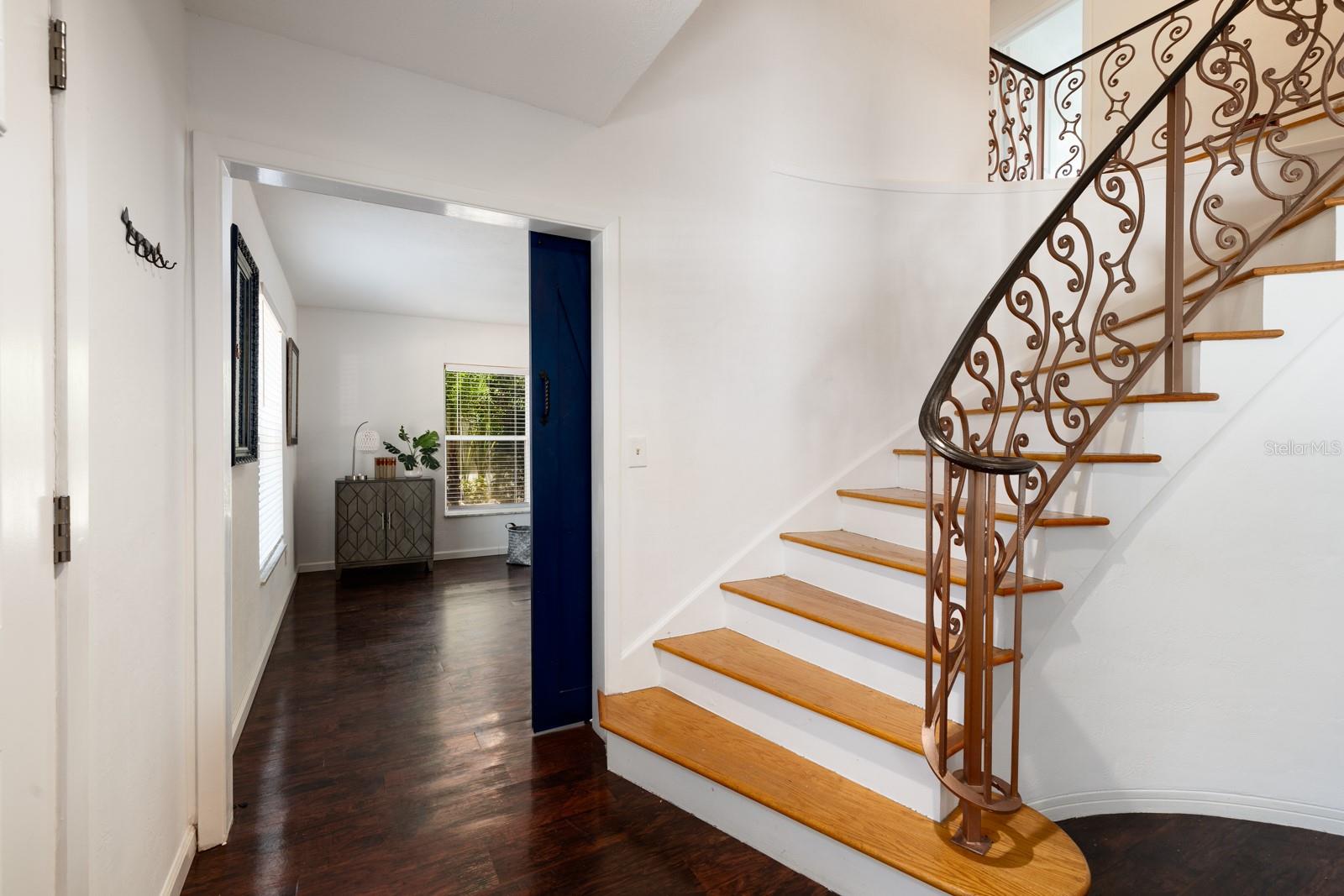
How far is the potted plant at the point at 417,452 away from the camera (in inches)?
252

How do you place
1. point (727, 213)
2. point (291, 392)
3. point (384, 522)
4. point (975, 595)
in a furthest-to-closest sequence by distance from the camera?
point (384, 522) < point (291, 392) < point (727, 213) < point (975, 595)

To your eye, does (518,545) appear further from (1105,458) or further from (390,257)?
(1105,458)

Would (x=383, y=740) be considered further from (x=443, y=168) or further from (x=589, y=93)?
(x=589, y=93)

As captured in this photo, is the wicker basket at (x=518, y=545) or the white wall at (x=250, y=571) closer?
the white wall at (x=250, y=571)

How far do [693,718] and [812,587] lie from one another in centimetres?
73

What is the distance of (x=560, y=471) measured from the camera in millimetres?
2697

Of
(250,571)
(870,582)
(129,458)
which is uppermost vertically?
(129,458)

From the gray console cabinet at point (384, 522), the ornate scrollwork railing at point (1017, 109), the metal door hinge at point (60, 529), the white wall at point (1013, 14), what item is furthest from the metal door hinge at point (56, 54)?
the white wall at point (1013, 14)

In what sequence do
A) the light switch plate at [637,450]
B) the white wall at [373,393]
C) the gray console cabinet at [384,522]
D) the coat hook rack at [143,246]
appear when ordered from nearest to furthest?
the coat hook rack at [143,246] < the light switch plate at [637,450] < the gray console cabinet at [384,522] < the white wall at [373,393]

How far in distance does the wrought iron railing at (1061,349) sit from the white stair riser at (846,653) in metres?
0.08

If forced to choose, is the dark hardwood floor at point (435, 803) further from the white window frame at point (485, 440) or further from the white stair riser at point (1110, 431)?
the white window frame at point (485, 440)

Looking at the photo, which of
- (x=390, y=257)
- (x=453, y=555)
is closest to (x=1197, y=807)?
(x=390, y=257)

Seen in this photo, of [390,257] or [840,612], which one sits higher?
[390,257]

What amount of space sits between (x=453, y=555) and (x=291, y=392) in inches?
94.0
